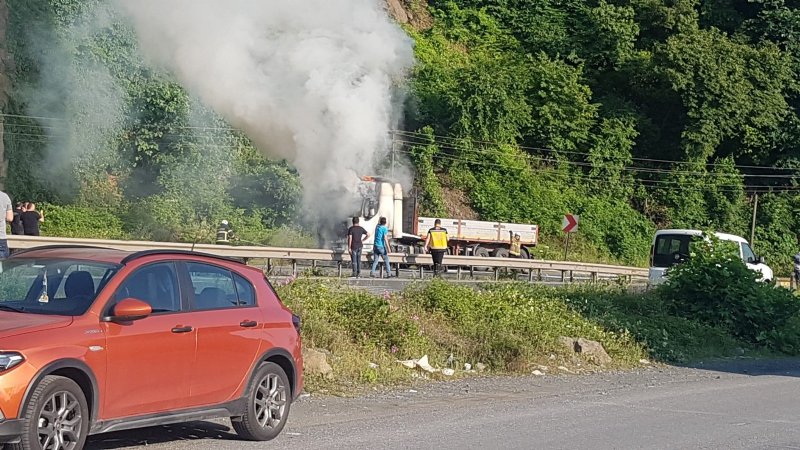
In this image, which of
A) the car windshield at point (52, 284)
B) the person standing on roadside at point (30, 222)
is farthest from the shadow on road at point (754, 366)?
the person standing on roadside at point (30, 222)

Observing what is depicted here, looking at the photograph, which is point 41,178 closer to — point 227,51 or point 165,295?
point 227,51

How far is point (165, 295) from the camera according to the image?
29.2ft

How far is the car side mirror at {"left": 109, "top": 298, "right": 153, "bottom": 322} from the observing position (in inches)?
321

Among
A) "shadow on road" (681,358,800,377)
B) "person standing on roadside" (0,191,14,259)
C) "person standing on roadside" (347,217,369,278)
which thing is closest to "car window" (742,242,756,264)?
"shadow on road" (681,358,800,377)

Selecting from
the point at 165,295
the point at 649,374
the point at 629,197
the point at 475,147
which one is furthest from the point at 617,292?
the point at 629,197

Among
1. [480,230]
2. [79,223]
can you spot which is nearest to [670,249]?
[480,230]

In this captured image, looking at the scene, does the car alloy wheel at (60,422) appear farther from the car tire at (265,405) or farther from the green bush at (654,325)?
the green bush at (654,325)

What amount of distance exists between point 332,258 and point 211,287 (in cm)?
2037

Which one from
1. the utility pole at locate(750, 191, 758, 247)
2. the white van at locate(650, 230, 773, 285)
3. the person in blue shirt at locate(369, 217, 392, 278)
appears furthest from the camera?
the utility pole at locate(750, 191, 758, 247)

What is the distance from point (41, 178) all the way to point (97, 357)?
112 ft

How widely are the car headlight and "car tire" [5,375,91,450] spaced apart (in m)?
0.24

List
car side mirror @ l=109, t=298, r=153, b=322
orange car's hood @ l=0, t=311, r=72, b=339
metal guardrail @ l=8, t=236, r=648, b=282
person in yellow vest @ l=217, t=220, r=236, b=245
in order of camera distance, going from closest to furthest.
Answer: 1. orange car's hood @ l=0, t=311, r=72, b=339
2. car side mirror @ l=109, t=298, r=153, b=322
3. metal guardrail @ l=8, t=236, r=648, b=282
4. person in yellow vest @ l=217, t=220, r=236, b=245

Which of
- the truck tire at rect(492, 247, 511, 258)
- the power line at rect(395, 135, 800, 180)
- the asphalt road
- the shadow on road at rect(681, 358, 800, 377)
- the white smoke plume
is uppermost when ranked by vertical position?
the white smoke plume

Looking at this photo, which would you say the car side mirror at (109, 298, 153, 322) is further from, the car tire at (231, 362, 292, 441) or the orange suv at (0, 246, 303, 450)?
the car tire at (231, 362, 292, 441)
